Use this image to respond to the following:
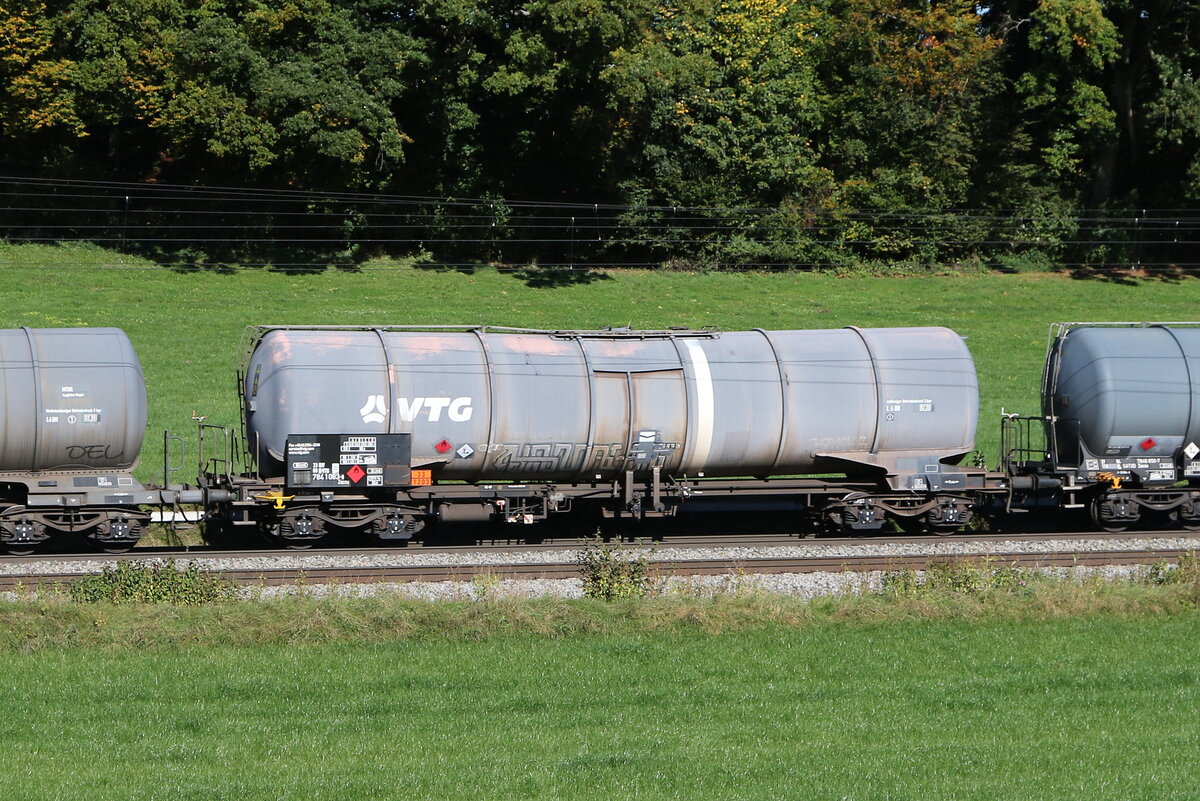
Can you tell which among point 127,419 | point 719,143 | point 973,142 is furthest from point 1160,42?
point 127,419

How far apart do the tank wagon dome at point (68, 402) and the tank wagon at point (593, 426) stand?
1855 mm

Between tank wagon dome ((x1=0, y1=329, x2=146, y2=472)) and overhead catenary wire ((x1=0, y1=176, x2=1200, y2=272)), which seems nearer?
tank wagon dome ((x1=0, y1=329, x2=146, y2=472))

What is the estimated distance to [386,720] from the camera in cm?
1332

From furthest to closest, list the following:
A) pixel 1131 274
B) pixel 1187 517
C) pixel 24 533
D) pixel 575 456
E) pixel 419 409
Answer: pixel 1131 274 < pixel 1187 517 < pixel 575 456 < pixel 419 409 < pixel 24 533

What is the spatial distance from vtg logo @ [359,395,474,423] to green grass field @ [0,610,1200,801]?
18.1 feet

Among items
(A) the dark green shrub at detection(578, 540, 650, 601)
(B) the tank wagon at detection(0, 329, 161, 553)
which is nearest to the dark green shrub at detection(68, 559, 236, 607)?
(B) the tank wagon at detection(0, 329, 161, 553)

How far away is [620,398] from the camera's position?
869 inches

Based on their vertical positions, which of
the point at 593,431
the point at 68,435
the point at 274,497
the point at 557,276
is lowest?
the point at 274,497

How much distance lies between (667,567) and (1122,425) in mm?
9492

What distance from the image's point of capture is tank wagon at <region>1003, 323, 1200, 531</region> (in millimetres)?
23469

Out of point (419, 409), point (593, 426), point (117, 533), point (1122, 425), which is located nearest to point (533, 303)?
point (593, 426)

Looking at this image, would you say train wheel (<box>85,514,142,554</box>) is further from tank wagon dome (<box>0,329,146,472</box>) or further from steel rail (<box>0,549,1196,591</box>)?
steel rail (<box>0,549,1196,591</box>)

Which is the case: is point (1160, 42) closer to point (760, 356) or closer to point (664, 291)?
point (664, 291)

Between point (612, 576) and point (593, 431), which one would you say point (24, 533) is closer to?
point (593, 431)
